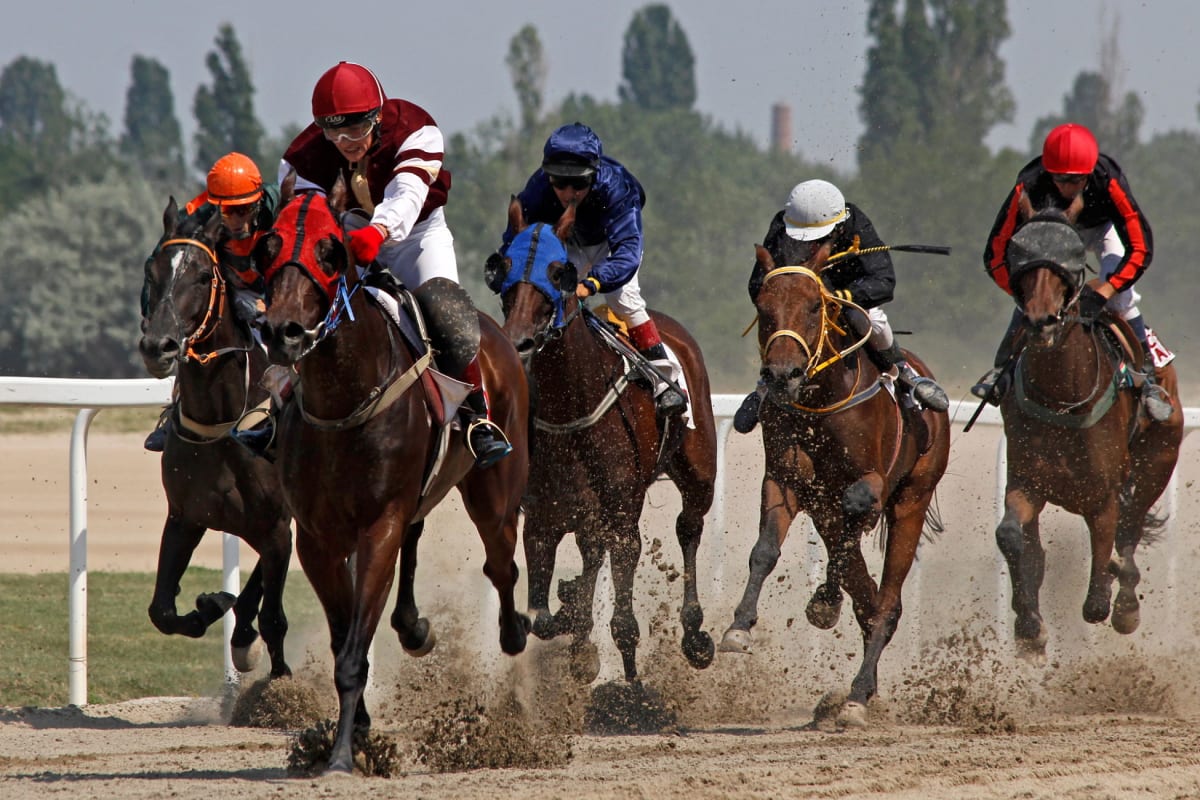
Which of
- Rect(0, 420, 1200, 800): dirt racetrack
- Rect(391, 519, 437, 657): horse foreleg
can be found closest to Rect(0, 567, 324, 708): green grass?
Rect(0, 420, 1200, 800): dirt racetrack

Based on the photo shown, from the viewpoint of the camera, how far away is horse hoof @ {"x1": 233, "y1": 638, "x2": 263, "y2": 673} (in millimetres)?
6965

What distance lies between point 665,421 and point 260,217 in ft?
6.69

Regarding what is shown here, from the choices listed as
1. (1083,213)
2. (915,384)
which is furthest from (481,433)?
(1083,213)

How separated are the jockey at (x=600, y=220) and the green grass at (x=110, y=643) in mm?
2338

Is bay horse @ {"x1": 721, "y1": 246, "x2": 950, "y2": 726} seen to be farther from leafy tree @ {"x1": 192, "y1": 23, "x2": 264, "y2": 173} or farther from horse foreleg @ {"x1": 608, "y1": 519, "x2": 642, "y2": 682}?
leafy tree @ {"x1": 192, "y1": 23, "x2": 264, "y2": 173}

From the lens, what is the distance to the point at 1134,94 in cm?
6291

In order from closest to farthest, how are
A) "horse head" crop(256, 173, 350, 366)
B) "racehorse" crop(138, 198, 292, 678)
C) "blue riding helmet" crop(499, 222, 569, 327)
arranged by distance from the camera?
"horse head" crop(256, 173, 350, 366) < "racehorse" crop(138, 198, 292, 678) < "blue riding helmet" crop(499, 222, 569, 327)

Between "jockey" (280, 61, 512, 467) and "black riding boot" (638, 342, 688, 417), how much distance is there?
4.72 feet

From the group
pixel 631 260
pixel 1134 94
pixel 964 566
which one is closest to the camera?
pixel 631 260

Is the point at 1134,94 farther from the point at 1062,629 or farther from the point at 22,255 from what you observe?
the point at 1062,629

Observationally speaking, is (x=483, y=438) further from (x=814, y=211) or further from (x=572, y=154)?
(x=814, y=211)

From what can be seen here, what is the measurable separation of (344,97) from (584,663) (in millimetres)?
2649

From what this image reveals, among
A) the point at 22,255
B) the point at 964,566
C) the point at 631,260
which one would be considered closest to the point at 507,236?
the point at 631,260

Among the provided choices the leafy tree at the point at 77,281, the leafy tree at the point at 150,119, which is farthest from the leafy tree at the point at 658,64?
the leafy tree at the point at 77,281
